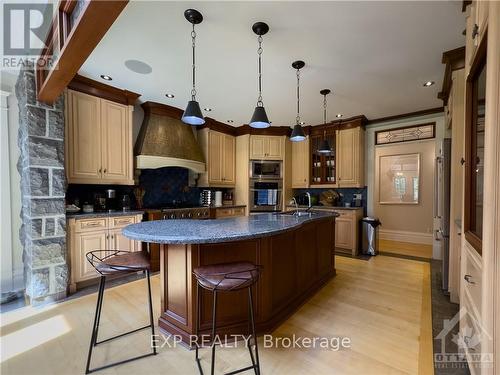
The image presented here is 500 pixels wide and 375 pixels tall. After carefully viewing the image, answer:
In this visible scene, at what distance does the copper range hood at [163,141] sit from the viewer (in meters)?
3.74

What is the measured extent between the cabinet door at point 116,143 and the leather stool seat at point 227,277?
2554 mm

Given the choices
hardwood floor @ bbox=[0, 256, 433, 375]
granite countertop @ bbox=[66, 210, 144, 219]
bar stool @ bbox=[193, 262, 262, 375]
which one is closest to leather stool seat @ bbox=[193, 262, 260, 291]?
bar stool @ bbox=[193, 262, 262, 375]

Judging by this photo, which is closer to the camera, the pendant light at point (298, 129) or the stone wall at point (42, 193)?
the stone wall at point (42, 193)

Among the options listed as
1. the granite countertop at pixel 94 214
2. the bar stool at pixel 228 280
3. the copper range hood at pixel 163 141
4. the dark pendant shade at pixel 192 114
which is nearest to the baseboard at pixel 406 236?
the copper range hood at pixel 163 141

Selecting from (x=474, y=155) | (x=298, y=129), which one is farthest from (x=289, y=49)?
(x=474, y=155)

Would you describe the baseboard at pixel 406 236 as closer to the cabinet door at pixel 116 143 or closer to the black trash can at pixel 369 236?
the black trash can at pixel 369 236

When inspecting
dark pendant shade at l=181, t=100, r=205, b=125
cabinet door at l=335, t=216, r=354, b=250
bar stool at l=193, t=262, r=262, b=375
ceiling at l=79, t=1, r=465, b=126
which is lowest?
cabinet door at l=335, t=216, r=354, b=250

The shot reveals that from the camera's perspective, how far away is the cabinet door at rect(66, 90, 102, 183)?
2.93 meters

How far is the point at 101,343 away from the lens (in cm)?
184

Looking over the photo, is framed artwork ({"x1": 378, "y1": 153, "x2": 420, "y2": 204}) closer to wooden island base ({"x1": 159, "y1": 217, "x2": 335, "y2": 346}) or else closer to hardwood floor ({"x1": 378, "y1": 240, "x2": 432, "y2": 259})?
hardwood floor ({"x1": 378, "y1": 240, "x2": 432, "y2": 259})

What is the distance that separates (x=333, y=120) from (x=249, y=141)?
1.83 m

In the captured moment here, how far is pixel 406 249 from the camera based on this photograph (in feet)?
15.6

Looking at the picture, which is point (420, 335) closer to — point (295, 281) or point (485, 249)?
point (295, 281)

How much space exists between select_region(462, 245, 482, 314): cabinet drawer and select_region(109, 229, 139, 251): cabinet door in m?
3.35
